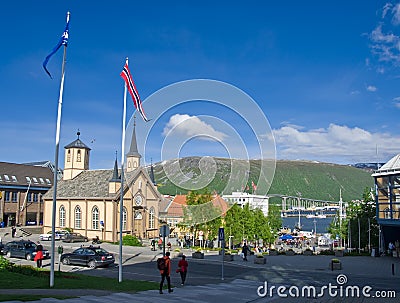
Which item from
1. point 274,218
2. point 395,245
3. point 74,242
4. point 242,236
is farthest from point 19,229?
point 395,245

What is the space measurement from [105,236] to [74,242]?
4.83 metres

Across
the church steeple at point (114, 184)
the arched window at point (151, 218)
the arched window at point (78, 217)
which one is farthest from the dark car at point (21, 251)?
the arched window at point (151, 218)

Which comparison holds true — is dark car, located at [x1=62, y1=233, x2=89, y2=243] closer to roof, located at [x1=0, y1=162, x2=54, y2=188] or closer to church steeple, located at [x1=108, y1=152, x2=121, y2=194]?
church steeple, located at [x1=108, y1=152, x2=121, y2=194]

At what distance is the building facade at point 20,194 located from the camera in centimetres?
7412

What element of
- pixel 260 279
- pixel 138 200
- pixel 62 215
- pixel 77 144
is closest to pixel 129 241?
pixel 138 200

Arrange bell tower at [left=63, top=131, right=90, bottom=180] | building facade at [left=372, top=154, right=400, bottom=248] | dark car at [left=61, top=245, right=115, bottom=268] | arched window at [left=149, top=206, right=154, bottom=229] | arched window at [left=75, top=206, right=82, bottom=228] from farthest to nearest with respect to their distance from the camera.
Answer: bell tower at [left=63, top=131, right=90, bottom=180], arched window at [left=149, top=206, right=154, bottom=229], arched window at [left=75, top=206, right=82, bottom=228], building facade at [left=372, top=154, right=400, bottom=248], dark car at [left=61, top=245, right=115, bottom=268]

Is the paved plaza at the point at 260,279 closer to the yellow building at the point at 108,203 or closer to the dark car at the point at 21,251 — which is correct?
the dark car at the point at 21,251

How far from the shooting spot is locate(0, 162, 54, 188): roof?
252 feet

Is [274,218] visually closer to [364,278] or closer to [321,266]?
[321,266]

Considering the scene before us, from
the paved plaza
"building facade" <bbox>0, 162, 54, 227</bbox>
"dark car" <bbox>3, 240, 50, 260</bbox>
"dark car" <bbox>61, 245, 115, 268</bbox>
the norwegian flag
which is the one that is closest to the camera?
the paved plaza

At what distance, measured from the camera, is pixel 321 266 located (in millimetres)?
34531

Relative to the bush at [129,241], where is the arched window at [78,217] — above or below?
above

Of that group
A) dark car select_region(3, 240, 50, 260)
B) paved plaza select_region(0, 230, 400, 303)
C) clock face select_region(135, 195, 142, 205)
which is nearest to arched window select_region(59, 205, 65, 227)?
clock face select_region(135, 195, 142, 205)

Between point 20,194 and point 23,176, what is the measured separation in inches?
181
